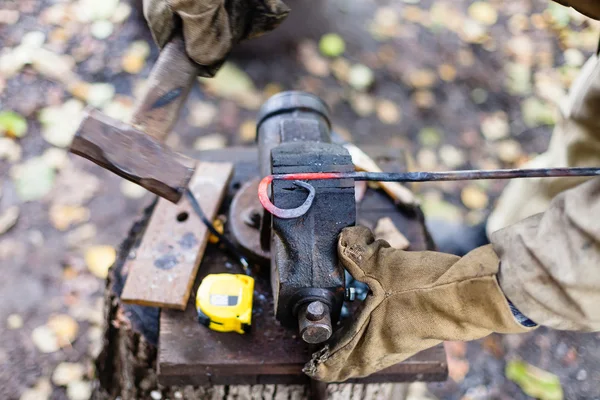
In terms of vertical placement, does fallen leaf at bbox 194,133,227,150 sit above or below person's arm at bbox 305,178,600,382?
below

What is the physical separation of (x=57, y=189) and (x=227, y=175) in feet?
3.87

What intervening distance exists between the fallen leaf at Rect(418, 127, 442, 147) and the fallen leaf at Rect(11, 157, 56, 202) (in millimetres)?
1794

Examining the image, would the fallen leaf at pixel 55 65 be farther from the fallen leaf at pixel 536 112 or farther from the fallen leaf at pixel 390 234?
the fallen leaf at pixel 536 112

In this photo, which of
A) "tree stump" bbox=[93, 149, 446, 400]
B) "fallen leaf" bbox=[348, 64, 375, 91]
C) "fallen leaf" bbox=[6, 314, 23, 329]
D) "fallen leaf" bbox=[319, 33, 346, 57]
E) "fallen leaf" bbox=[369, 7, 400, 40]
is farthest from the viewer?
"fallen leaf" bbox=[369, 7, 400, 40]

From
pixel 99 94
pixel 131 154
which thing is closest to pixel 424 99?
pixel 99 94

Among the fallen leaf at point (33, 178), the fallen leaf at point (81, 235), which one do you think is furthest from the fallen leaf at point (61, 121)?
the fallen leaf at point (81, 235)

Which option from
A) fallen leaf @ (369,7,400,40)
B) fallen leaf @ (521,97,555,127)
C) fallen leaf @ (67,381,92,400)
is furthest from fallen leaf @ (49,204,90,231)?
fallen leaf @ (521,97,555,127)

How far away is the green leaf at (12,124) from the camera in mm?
2688

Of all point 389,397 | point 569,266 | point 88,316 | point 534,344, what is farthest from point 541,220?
point 88,316

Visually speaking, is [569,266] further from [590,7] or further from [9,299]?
[9,299]

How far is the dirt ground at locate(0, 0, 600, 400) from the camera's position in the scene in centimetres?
233

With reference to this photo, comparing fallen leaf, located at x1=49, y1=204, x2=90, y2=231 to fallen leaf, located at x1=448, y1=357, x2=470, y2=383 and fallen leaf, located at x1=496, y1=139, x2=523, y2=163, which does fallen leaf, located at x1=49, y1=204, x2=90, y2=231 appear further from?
fallen leaf, located at x1=496, y1=139, x2=523, y2=163

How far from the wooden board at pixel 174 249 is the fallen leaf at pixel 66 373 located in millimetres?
776

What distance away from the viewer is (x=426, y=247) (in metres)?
1.75
